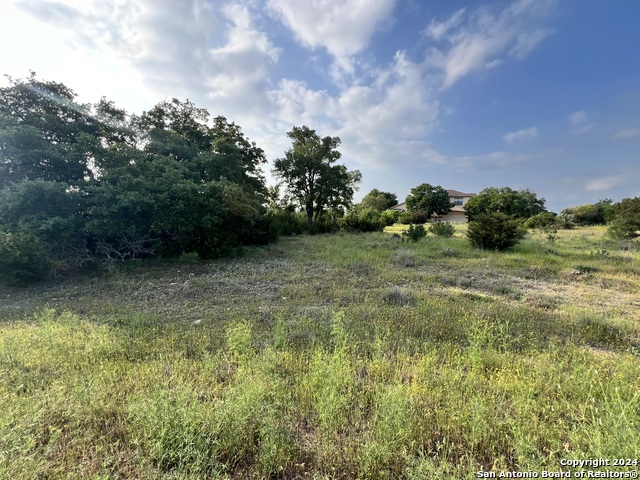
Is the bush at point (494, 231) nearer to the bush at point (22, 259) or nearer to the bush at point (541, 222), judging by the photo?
the bush at point (541, 222)

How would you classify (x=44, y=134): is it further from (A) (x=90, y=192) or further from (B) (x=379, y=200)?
(B) (x=379, y=200)

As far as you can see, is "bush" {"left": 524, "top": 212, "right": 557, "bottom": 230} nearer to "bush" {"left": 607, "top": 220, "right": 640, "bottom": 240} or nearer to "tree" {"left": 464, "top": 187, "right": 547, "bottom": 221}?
"bush" {"left": 607, "top": 220, "right": 640, "bottom": 240}

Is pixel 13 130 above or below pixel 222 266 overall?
above

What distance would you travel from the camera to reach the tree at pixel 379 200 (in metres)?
51.7

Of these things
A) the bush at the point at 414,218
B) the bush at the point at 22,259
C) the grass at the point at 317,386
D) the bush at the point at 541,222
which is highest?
the bush at the point at 414,218

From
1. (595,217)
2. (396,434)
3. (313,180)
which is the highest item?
(313,180)

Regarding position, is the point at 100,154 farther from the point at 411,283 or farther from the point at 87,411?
the point at 411,283

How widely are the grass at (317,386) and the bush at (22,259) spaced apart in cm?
188

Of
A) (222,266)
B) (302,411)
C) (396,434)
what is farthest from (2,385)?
(222,266)

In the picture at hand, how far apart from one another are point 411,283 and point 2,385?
21.9 ft

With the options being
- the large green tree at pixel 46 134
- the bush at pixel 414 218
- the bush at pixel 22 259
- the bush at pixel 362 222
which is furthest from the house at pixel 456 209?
the bush at pixel 22 259

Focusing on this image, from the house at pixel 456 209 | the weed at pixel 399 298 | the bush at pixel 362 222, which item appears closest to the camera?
the weed at pixel 399 298

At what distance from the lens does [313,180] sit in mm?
24406

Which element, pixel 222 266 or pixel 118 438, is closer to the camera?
pixel 118 438
